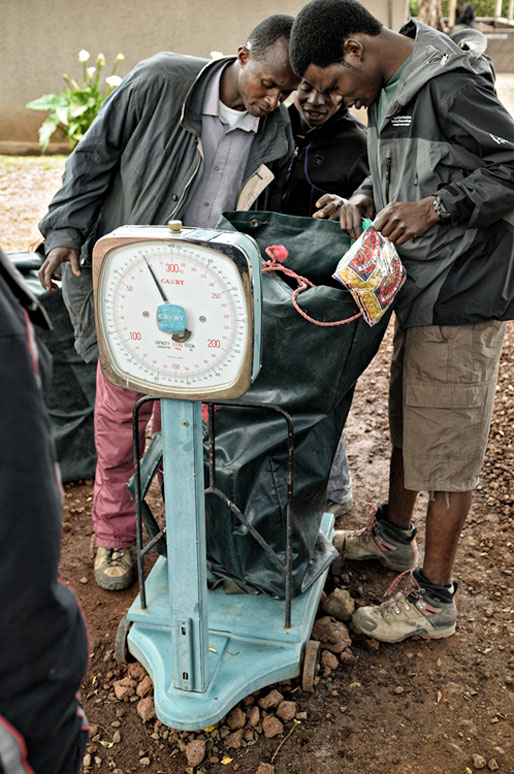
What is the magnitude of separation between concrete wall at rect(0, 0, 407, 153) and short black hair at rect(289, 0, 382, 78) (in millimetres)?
7079

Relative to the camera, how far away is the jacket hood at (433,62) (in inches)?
85.8

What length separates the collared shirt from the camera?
2721mm

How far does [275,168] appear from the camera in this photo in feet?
9.25

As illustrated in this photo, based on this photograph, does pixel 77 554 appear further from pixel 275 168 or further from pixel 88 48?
pixel 88 48

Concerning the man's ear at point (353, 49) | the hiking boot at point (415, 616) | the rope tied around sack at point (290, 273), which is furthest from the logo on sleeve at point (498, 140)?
the hiking boot at point (415, 616)

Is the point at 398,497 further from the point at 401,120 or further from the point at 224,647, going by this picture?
the point at 401,120

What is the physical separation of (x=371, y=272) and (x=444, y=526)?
0.94m

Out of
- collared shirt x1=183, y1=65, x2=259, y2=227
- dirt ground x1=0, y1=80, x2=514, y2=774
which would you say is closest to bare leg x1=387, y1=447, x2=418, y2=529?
dirt ground x1=0, y1=80, x2=514, y2=774

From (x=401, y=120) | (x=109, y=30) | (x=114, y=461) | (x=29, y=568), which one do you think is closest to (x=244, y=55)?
(x=401, y=120)

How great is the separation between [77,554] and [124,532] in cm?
31

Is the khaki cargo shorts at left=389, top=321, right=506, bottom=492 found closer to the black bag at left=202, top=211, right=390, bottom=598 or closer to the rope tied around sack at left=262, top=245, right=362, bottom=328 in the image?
the black bag at left=202, top=211, right=390, bottom=598

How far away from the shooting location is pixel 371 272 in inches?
84.0

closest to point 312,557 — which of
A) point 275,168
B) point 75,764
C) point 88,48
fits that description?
point 275,168

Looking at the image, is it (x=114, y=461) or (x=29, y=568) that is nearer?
(x=29, y=568)
